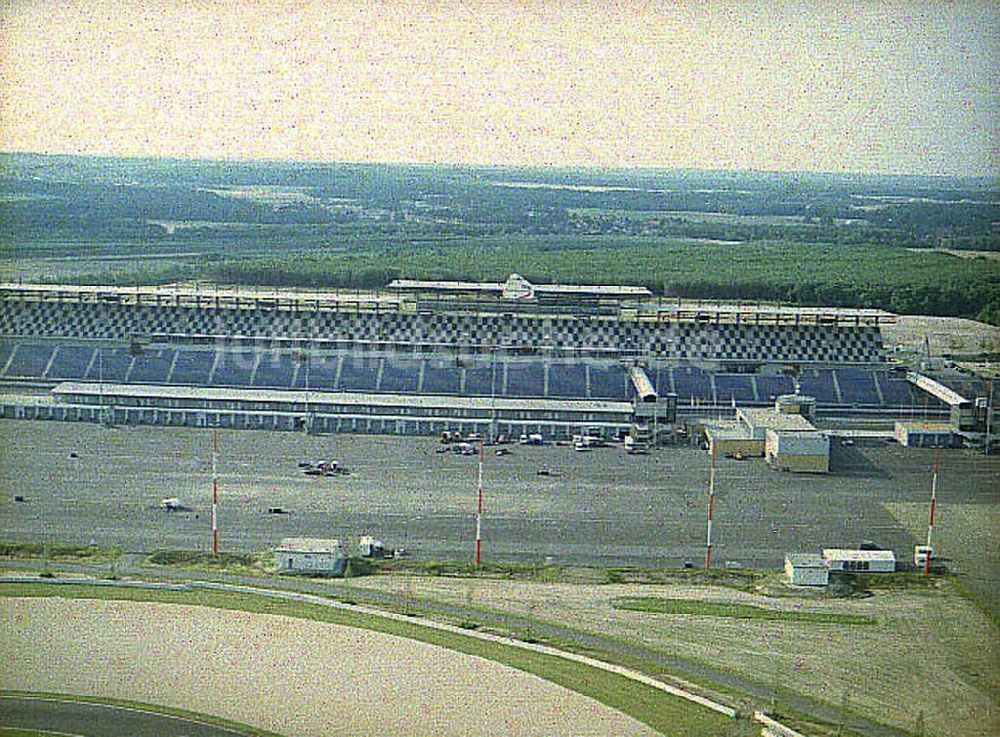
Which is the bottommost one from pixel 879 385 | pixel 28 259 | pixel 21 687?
pixel 21 687

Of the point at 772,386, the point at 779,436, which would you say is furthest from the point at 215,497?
the point at 772,386

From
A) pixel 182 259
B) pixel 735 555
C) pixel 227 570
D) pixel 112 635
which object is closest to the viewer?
pixel 112 635

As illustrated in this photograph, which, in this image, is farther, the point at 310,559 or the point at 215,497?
the point at 215,497

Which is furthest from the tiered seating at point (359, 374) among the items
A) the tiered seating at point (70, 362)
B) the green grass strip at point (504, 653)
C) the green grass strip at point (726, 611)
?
the green grass strip at point (726, 611)

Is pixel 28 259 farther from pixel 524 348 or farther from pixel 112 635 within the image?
pixel 112 635

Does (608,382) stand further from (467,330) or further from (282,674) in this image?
(282,674)

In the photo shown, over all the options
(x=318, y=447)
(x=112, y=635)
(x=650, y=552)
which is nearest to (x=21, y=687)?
(x=112, y=635)
